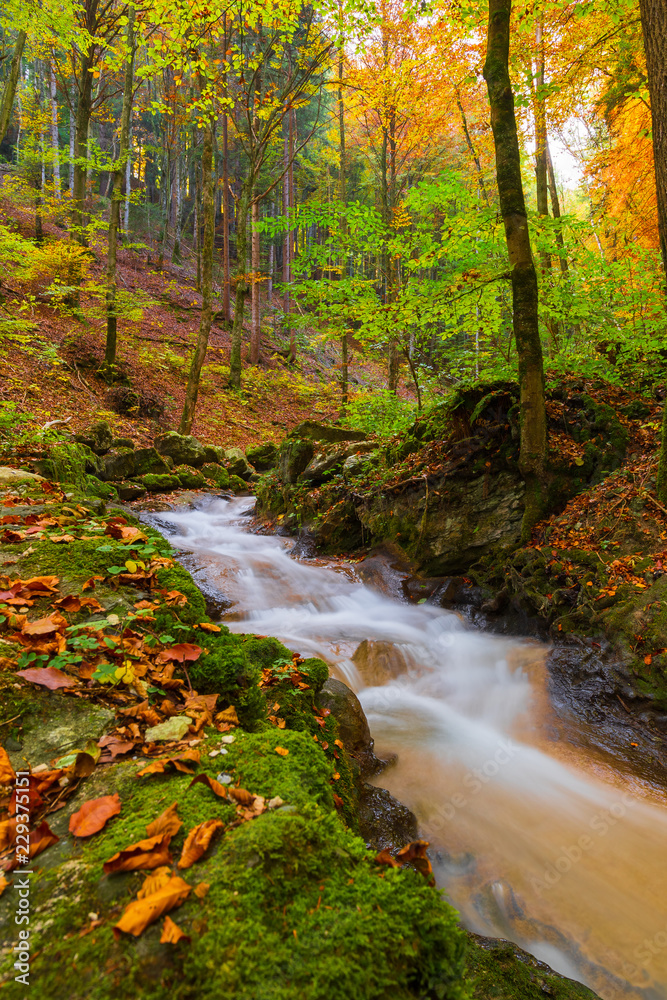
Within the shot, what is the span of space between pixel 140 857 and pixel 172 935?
0.22m

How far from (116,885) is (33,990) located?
0.69 ft

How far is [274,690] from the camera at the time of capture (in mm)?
2479

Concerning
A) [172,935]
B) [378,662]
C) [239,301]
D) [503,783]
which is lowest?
[503,783]

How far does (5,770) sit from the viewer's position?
1411mm

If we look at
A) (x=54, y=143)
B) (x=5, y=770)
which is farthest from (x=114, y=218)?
(x=5, y=770)

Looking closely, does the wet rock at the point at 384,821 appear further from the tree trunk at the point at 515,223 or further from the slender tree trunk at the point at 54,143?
the slender tree trunk at the point at 54,143

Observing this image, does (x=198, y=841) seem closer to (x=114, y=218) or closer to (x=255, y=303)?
(x=114, y=218)

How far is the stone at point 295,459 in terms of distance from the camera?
32.2ft

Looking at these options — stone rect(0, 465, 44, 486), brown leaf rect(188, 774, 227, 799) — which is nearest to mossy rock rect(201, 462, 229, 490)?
stone rect(0, 465, 44, 486)

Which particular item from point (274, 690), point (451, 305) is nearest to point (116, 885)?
point (274, 690)

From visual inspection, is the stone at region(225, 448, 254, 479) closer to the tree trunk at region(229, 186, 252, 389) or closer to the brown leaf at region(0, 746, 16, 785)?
the tree trunk at region(229, 186, 252, 389)

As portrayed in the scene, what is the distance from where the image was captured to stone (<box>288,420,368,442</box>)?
413 inches

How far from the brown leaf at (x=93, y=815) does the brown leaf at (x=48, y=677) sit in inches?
21.1

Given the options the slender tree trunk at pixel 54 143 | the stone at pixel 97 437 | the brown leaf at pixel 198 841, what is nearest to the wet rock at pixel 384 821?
the brown leaf at pixel 198 841
